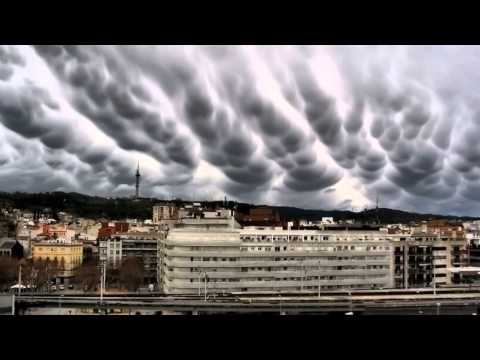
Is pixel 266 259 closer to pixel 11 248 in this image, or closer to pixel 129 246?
pixel 129 246

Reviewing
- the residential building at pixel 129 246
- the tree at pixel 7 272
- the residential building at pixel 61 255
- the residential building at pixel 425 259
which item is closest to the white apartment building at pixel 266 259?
the residential building at pixel 425 259

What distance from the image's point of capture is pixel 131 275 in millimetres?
13117

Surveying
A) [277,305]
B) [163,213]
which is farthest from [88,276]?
[277,305]

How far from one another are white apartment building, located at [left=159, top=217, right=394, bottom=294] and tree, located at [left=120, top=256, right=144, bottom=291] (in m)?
1.11

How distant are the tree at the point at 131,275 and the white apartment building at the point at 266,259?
1.11m

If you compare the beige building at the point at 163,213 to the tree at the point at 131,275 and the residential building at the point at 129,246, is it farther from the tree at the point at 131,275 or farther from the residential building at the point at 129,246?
the tree at the point at 131,275

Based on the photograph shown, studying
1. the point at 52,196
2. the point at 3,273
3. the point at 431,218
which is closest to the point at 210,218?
the point at 3,273

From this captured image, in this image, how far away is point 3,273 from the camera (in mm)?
11547

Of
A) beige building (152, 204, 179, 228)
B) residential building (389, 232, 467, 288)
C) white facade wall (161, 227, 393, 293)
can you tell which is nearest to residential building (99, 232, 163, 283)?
beige building (152, 204, 179, 228)

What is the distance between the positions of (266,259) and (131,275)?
13.0 feet

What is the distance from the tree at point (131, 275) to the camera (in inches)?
501

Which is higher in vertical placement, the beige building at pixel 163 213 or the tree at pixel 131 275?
the beige building at pixel 163 213

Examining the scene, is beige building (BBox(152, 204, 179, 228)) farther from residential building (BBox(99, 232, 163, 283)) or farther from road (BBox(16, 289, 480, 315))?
road (BBox(16, 289, 480, 315))
